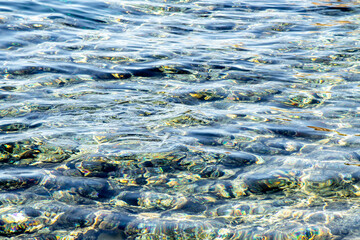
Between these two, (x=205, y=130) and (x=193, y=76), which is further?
(x=193, y=76)

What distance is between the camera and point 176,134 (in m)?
3.46

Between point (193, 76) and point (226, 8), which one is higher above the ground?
point (226, 8)

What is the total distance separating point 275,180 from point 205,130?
37.5 inches

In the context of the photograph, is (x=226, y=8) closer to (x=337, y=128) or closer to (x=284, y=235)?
(x=337, y=128)

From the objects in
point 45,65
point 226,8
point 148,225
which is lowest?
point 148,225

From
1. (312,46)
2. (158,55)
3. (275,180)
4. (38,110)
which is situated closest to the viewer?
(275,180)

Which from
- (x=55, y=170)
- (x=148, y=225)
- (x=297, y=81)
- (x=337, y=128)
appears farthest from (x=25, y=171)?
(x=297, y=81)

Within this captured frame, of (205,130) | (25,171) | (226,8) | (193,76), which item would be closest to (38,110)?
(25,171)

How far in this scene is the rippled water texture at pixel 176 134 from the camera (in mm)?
2350

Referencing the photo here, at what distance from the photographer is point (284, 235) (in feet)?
7.25

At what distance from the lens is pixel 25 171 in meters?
2.80

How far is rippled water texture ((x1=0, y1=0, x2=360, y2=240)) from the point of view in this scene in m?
2.35

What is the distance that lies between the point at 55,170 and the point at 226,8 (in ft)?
24.2

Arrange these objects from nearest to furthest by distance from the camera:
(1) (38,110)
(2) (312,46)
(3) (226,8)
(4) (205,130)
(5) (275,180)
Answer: (5) (275,180) < (4) (205,130) < (1) (38,110) < (2) (312,46) < (3) (226,8)
